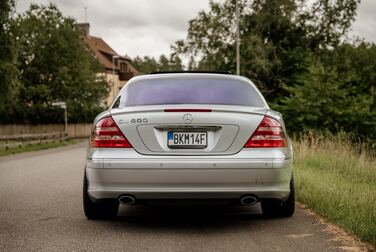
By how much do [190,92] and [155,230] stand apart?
4.90 ft

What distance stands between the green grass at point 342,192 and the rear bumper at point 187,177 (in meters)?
0.90

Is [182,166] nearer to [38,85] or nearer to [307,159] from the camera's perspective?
[307,159]

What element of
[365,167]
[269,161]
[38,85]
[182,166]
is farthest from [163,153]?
[38,85]

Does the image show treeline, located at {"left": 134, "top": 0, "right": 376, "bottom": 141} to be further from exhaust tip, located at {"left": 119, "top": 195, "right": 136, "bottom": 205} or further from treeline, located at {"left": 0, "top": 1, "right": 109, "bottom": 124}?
exhaust tip, located at {"left": 119, "top": 195, "right": 136, "bottom": 205}

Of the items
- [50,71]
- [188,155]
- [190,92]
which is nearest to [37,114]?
[50,71]

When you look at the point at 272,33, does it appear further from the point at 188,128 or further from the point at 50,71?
the point at 188,128

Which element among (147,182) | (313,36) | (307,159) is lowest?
(307,159)

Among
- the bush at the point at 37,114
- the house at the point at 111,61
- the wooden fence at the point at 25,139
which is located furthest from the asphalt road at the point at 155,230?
the house at the point at 111,61

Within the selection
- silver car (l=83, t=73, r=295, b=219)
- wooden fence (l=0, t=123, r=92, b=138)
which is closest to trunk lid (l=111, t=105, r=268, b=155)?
silver car (l=83, t=73, r=295, b=219)

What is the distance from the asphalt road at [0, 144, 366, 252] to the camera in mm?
5359

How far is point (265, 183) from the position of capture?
588 cm

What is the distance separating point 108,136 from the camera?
19.7ft

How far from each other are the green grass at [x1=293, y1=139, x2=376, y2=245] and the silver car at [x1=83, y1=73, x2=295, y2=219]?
29.4 inches

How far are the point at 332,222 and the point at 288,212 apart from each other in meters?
0.55
